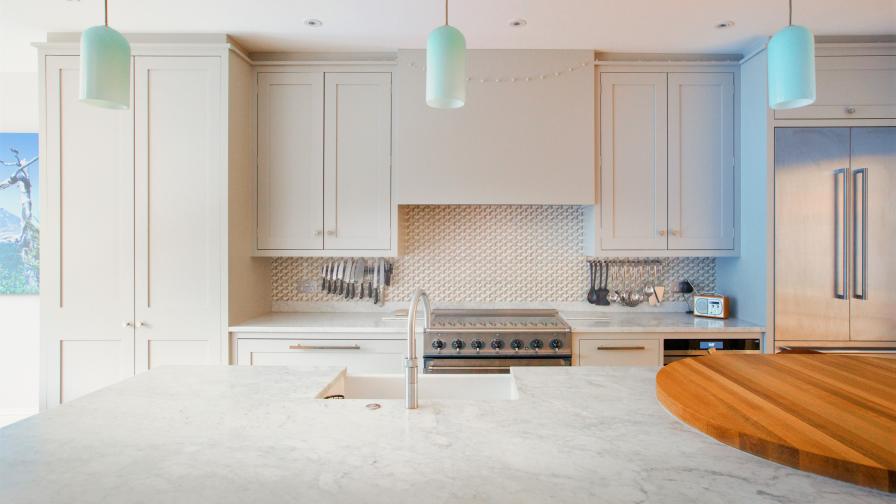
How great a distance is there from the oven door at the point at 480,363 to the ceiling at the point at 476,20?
6.10ft

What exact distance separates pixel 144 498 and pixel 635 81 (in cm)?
315

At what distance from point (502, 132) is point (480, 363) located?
1400 millimetres

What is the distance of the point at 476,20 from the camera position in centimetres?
259

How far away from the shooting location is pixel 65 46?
2.71 m

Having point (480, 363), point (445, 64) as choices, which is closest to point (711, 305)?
point (480, 363)

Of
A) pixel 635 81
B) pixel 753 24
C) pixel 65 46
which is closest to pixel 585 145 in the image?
pixel 635 81

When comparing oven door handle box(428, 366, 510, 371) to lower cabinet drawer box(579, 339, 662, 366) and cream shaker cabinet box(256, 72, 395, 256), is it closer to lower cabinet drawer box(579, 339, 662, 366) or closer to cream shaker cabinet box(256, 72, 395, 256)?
lower cabinet drawer box(579, 339, 662, 366)

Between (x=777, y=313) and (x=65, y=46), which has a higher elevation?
(x=65, y=46)

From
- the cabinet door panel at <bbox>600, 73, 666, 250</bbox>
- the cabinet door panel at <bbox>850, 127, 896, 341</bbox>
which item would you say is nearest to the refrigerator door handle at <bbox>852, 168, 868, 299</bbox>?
the cabinet door panel at <bbox>850, 127, 896, 341</bbox>

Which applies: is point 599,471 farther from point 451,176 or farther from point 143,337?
point 143,337

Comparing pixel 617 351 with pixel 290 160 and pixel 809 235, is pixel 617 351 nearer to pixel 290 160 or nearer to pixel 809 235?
pixel 809 235

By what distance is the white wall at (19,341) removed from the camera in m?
3.74

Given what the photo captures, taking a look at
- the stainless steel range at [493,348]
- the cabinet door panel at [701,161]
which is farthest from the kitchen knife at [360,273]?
the cabinet door panel at [701,161]

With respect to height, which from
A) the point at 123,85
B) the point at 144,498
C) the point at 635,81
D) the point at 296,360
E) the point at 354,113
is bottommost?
the point at 296,360
